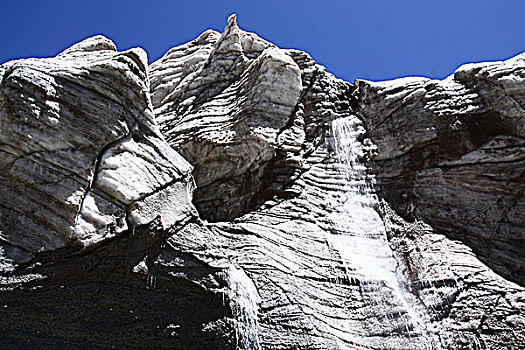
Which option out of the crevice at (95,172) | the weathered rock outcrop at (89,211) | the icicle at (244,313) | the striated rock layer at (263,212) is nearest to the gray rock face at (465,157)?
the striated rock layer at (263,212)

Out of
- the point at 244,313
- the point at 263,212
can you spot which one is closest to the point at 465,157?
the point at 263,212

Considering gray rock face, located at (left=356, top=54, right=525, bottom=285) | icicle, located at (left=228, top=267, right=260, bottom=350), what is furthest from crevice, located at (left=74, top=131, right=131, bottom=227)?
gray rock face, located at (left=356, top=54, right=525, bottom=285)

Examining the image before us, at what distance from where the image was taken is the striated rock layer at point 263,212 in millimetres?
7332

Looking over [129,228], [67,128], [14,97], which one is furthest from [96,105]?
[129,228]

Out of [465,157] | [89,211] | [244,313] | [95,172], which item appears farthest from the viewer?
[465,157]

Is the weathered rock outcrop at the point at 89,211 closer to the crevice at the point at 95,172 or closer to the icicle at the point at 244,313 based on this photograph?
the crevice at the point at 95,172

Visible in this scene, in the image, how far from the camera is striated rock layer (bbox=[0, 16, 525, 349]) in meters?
7.33

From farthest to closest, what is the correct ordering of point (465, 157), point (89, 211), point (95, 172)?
point (465, 157), point (95, 172), point (89, 211)

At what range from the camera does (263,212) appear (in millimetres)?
10609

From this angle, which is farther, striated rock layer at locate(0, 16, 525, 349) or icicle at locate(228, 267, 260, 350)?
icicle at locate(228, 267, 260, 350)

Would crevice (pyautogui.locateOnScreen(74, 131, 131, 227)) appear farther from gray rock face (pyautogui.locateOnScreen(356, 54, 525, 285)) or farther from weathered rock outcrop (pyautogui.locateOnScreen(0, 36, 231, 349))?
gray rock face (pyautogui.locateOnScreen(356, 54, 525, 285))

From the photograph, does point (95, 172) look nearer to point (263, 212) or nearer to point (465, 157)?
point (263, 212)

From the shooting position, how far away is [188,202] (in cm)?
884

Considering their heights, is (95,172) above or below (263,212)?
below
